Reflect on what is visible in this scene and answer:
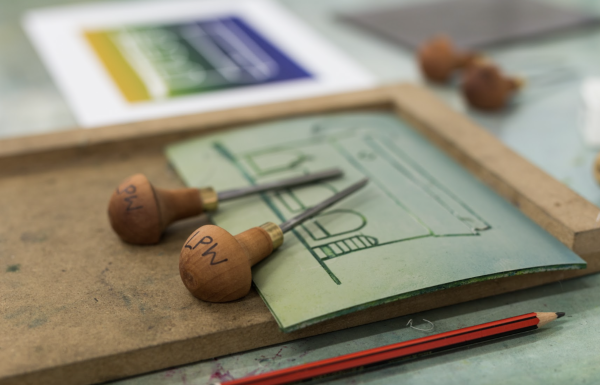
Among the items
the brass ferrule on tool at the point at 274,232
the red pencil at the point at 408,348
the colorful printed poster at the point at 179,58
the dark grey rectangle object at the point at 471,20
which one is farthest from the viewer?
the dark grey rectangle object at the point at 471,20

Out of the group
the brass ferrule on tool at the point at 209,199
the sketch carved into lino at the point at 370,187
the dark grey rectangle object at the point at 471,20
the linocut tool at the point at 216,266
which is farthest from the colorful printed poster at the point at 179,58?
the linocut tool at the point at 216,266

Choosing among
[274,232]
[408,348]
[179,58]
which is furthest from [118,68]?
[408,348]

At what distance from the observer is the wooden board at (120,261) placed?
574 millimetres

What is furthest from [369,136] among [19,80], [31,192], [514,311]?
[19,80]

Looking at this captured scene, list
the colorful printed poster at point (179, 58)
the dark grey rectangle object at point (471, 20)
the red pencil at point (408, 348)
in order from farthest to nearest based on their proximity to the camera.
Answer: the dark grey rectangle object at point (471, 20), the colorful printed poster at point (179, 58), the red pencil at point (408, 348)

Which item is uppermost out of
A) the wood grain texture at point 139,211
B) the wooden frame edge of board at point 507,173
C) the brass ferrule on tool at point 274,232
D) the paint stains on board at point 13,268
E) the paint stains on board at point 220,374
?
the wooden frame edge of board at point 507,173

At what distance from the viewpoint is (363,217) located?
2.41 feet

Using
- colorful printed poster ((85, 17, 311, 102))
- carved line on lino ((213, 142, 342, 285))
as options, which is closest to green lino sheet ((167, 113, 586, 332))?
carved line on lino ((213, 142, 342, 285))

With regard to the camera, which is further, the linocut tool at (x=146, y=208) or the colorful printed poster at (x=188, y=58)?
the colorful printed poster at (x=188, y=58)

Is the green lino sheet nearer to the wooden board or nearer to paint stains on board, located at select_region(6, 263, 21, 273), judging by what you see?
the wooden board

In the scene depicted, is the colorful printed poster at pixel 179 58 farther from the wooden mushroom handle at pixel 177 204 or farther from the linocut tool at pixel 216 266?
the linocut tool at pixel 216 266

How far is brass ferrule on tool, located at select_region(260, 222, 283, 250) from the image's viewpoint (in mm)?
664

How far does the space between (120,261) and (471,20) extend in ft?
4.16

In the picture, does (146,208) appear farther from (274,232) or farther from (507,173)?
(507,173)
